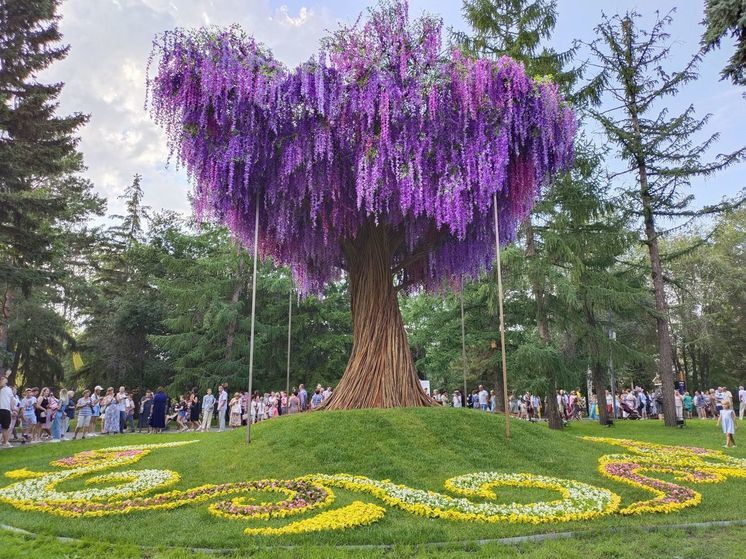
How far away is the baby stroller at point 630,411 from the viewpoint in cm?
2741

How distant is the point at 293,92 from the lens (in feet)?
36.2

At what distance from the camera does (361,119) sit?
11.0 m

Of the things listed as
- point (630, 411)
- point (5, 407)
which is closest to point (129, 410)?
point (5, 407)

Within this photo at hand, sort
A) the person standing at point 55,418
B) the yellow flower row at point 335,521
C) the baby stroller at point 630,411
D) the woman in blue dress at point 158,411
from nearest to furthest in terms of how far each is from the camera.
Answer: the yellow flower row at point 335,521 < the person standing at point 55,418 < the woman in blue dress at point 158,411 < the baby stroller at point 630,411

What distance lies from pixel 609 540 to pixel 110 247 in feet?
128

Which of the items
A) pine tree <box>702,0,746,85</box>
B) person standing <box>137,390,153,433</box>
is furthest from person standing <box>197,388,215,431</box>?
pine tree <box>702,0,746,85</box>

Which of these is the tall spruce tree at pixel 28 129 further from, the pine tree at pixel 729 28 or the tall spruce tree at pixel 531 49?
the pine tree at pixel 729 28

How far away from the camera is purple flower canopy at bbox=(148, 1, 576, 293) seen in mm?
10906

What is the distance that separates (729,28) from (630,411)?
2360 centimetres

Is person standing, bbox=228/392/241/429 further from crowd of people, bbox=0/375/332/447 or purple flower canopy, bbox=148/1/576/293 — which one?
purple flower canopy, bbox=148/1/576/293

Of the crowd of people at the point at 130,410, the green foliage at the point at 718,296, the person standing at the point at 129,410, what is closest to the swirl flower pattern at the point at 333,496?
the crowd of people at the point at 130,410

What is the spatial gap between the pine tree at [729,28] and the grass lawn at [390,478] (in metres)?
6.92

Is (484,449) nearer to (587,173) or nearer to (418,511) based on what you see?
(418,511)

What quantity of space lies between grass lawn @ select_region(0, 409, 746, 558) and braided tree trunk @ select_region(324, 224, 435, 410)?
4.15 feet
